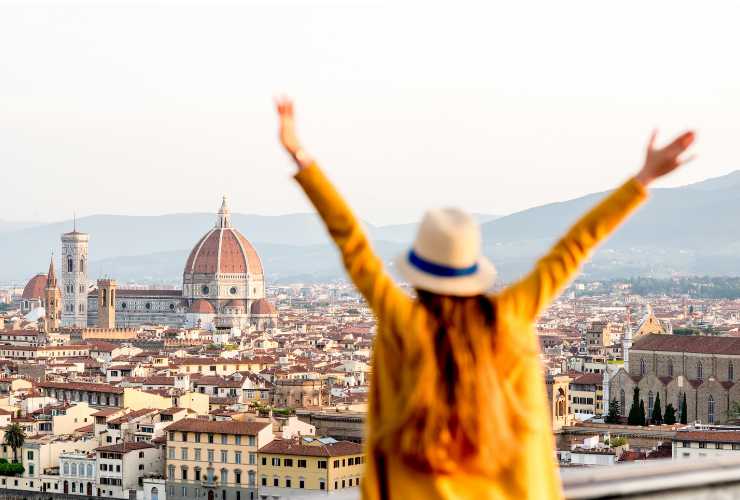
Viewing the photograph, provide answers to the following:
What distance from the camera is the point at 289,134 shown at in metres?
2.32

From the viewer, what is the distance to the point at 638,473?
3.09 m

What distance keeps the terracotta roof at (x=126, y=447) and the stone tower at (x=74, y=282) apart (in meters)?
52.3

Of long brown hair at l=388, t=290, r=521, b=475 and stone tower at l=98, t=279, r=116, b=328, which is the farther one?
stone tower at l=98, t=279, r=116, b=328

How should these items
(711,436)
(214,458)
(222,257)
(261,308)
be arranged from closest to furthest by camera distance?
(711,436) → (214,458) → (261,308) → (222,257)

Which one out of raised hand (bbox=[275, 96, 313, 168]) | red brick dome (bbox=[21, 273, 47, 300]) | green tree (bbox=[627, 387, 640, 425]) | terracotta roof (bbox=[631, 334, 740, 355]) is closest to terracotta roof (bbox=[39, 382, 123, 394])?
green tree (bbox=[627, 387, 640, 425])

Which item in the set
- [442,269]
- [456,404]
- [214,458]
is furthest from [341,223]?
[214,458]

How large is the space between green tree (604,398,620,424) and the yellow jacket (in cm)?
3098

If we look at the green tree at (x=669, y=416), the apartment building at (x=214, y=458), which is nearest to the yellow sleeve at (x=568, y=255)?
the apartment building at (x=214, y=458)

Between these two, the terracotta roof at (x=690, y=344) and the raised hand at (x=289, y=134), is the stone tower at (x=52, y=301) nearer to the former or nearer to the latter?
the terracotta roof at (x=690, y=344)

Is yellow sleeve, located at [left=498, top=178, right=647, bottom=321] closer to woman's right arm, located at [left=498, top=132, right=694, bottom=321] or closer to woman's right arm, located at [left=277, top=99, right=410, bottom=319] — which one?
woman's right arm, located at [left=498, top=132, right=694, bottom=321]

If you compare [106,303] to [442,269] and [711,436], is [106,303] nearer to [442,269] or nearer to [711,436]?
[711,436]

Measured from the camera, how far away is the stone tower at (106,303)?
79.5 meters

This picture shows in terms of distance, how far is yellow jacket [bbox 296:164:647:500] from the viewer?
86.0 inches

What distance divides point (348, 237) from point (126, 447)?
92.9 ft
